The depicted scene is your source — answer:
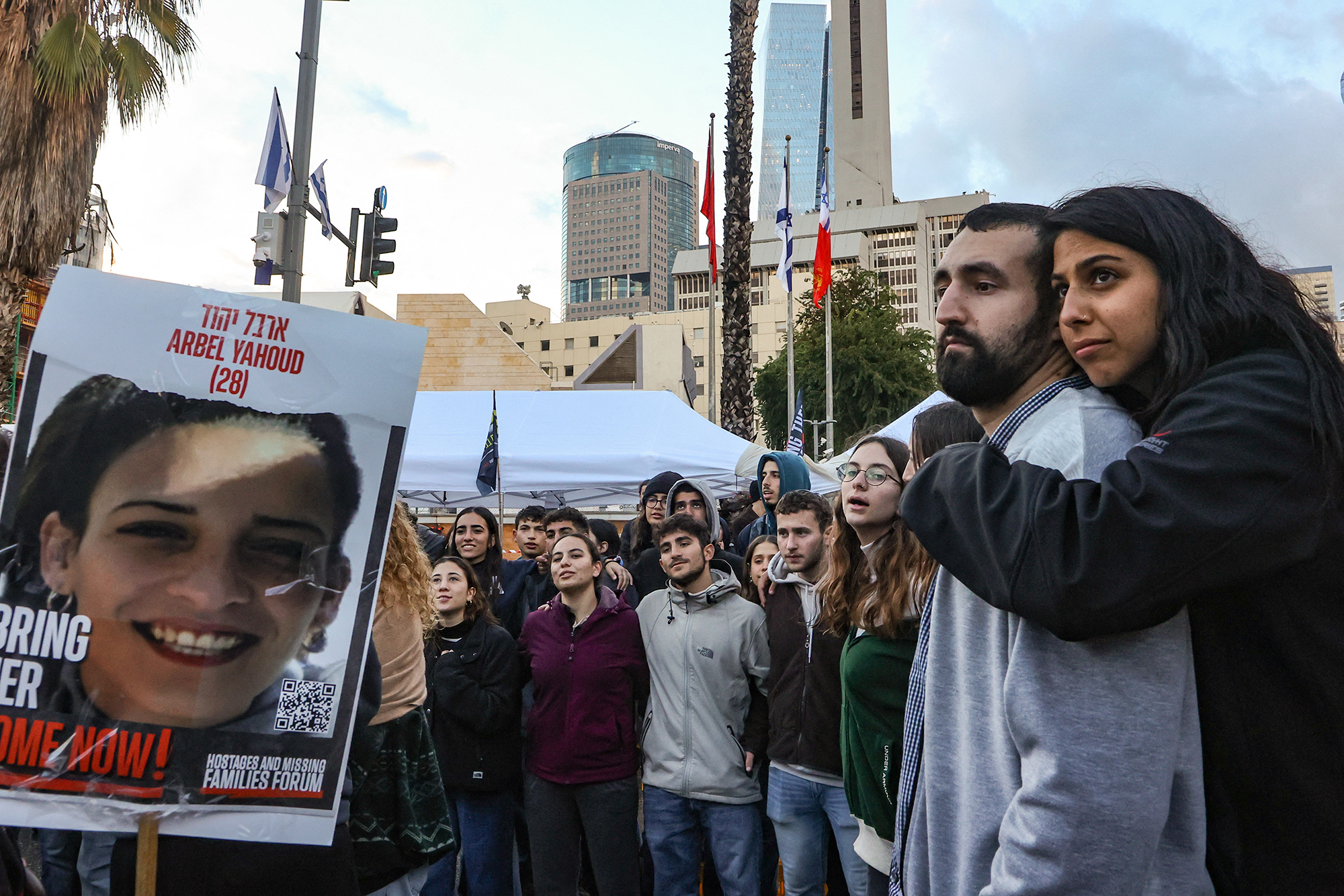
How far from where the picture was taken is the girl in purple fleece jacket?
4578 mm

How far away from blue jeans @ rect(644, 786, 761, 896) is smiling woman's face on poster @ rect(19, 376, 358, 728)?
288 centimetres

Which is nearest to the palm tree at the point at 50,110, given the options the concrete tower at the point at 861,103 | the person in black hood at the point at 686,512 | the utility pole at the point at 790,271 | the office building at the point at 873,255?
the person in black hood at the point at 686,512

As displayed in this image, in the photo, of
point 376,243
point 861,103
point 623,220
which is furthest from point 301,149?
point 623,220

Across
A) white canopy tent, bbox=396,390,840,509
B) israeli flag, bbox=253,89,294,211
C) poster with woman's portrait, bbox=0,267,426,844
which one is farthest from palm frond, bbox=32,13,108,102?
poster with woman's portrait, bbox=0,267,426,844

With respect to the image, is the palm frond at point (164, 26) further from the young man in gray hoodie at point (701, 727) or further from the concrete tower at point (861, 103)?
the concrete tower at point (861, 103)

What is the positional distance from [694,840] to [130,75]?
941cm

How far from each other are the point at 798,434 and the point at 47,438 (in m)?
14.9

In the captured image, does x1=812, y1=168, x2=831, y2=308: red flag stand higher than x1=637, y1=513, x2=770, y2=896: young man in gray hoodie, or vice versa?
x1=812, y1=168, x2=831, y2=308: red flag

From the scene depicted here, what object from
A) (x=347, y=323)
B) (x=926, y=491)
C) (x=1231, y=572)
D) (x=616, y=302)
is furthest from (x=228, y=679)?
(x=616, y=302)

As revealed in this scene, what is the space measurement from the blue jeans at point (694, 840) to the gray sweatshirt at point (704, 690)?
0.23 ft

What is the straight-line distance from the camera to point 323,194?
10.6 meters

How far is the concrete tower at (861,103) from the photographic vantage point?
9262cm

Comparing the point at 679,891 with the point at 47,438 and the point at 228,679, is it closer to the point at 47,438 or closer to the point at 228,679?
the point at 228,679

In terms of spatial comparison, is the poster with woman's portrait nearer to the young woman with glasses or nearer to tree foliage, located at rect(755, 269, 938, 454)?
the young woman with glasses
